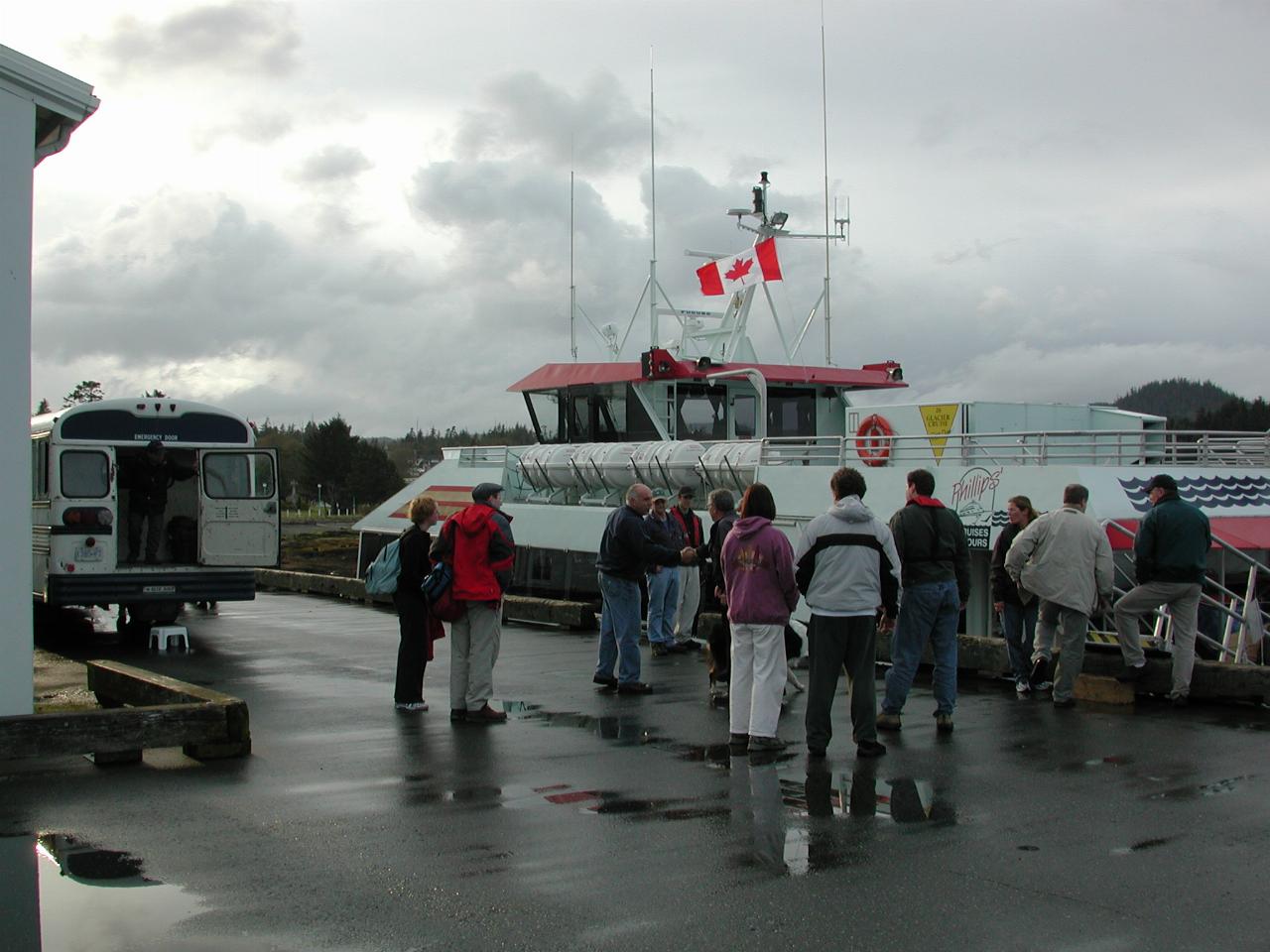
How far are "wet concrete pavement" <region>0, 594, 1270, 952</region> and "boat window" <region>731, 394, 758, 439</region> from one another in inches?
457

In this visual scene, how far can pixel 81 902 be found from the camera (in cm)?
495

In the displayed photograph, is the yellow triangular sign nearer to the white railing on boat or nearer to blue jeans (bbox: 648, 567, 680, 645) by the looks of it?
the white railing on boat

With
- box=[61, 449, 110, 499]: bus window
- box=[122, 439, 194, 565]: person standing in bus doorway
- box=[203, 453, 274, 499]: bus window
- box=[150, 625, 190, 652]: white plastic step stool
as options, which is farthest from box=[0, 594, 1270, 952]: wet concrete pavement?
box=[122, 439, 194, 565]: person standing in bus doorway

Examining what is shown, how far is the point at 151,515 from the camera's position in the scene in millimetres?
15562

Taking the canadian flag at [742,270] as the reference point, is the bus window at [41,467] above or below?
below

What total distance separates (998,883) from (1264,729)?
14.7 ft

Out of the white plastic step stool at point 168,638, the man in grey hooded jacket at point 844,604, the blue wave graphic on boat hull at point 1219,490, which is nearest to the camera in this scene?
the man in grey hooded jacket at point 844,604

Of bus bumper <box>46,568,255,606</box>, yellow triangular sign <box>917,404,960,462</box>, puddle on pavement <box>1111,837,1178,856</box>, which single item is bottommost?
puddle on pavement <box>1111,837,1178,856</box>

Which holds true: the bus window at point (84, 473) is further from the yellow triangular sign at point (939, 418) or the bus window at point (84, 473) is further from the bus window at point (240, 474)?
the yellow triangular sign at point (939, 418)

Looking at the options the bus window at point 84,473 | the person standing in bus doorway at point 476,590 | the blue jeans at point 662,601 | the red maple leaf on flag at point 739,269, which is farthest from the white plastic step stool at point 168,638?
the red maple leaf on flag at point 739,269

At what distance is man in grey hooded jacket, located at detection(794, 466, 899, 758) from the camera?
7844 millimetres

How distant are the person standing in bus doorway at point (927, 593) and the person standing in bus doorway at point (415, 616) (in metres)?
3.46

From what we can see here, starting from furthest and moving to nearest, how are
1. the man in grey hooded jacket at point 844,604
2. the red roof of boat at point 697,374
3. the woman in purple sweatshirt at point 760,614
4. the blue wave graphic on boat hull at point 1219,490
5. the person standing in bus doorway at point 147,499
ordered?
the red roof of boat at point 697,374, the person standing in bus doorway at point 147,499, the blue wave graphic on boat hull at point 1219,490, the woman in purple sweatshirt at point 760,614, the man in grey hooded jacket at point 844,604

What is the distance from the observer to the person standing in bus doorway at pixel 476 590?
9180 millimetres
